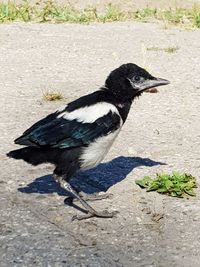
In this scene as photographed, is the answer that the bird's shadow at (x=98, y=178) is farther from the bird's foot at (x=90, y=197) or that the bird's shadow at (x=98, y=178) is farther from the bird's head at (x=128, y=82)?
the bird's head at (x=128, y=82)

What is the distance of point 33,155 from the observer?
15.6 feet

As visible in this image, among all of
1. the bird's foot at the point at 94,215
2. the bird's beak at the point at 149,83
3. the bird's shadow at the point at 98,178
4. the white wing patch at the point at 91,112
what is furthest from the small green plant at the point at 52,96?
the bird's foot at the point at 94,215

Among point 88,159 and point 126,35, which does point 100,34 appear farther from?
point 88,159

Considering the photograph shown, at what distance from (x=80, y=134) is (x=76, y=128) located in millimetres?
59

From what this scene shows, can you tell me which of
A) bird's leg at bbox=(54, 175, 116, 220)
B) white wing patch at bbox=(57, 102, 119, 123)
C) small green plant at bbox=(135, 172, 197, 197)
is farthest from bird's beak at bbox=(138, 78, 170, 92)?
bird's leg at bbox=(54, 175, 116, 220)

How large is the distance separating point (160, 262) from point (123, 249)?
0.87ft

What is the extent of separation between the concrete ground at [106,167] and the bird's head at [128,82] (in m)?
0.81

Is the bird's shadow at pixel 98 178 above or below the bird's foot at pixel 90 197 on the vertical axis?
below

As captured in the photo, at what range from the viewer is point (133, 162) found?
230 inches

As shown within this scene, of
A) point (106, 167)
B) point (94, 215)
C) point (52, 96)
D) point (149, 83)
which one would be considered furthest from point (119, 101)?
point (52, 96)

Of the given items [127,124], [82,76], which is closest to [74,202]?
[127,124]

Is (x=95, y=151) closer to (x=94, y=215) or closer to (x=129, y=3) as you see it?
(x=94, y=215)

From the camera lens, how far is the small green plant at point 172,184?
5.13 meters

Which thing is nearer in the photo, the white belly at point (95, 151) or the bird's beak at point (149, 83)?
the white belly at point (95, 151)
